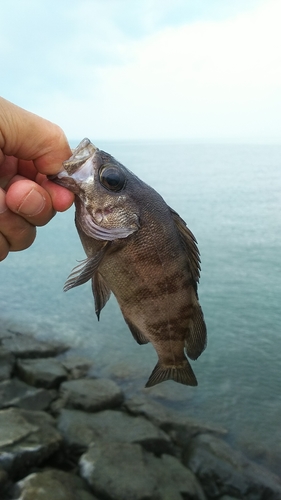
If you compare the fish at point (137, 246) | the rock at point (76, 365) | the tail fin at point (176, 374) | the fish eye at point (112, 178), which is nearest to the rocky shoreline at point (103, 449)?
the rock at point (76, 365)

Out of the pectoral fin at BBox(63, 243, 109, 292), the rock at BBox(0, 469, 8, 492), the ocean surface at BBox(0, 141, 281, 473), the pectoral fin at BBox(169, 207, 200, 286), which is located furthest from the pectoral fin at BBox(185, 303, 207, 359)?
the ocean surface at BBox(0, 141, 281, 473)

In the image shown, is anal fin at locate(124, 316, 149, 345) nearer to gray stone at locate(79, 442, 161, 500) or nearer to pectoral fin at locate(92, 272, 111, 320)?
pectoral fin at locate(92, 272, 111, 320)

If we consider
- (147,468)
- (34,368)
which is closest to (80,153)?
(147,468)

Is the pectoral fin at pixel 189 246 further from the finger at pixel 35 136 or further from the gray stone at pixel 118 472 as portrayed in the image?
the gray stone at pixel 118 472

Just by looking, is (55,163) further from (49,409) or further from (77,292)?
(77,292)

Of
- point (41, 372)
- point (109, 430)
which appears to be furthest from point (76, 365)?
point (109, 430)

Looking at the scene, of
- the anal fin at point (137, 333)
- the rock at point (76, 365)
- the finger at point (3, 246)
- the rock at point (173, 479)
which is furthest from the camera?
the rock at point (76, 365)
